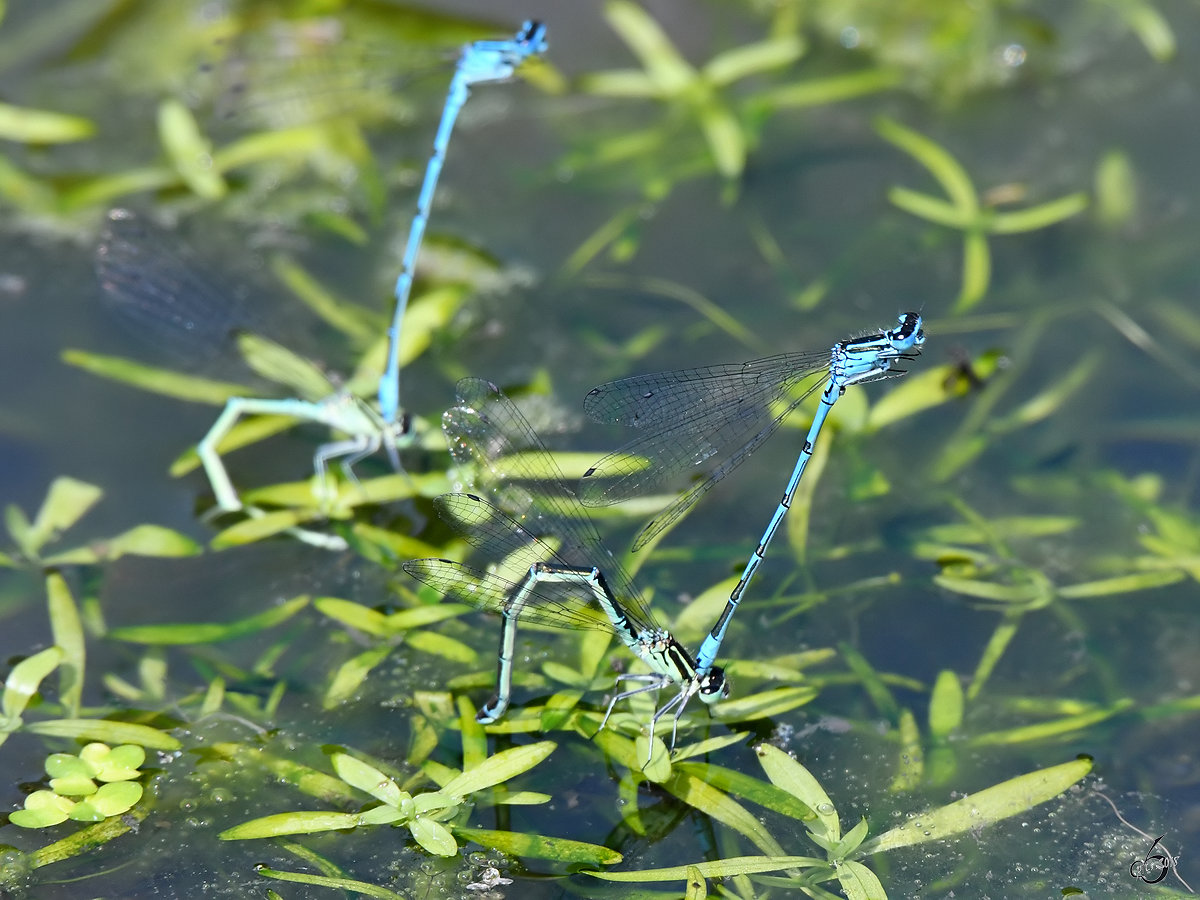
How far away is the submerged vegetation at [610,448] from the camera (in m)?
3.85

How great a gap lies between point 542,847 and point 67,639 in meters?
1.99

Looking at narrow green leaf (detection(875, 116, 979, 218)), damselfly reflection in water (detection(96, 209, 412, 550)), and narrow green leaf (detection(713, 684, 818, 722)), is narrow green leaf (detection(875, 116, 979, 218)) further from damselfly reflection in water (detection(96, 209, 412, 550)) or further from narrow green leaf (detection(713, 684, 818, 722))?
damselfly reflection in water (detection(96, 209, 412, 550))

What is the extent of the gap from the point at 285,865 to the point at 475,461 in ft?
5.23

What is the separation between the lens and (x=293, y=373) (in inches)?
201

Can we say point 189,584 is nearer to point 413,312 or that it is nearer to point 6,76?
point 413,312

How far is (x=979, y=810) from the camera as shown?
384cm

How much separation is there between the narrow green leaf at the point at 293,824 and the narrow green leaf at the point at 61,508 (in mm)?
1651

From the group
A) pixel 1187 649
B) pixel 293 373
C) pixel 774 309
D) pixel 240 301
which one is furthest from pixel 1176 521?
pixel 240 301

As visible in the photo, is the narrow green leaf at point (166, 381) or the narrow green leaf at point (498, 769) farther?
the narrow green leaf at point (166, 381)

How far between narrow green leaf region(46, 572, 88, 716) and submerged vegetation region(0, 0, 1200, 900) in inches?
0.7

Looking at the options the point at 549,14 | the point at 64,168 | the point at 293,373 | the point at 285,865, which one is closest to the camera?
the point at 285,865

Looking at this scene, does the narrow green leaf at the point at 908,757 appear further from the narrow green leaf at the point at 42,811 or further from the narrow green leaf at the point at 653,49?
the narrow green leaf at the point at 653,49

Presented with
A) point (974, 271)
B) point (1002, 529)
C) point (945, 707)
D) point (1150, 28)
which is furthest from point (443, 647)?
point (1150, 28)

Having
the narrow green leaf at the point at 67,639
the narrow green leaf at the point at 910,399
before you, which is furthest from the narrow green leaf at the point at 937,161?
the narrow green leaf at the point at 67,639
